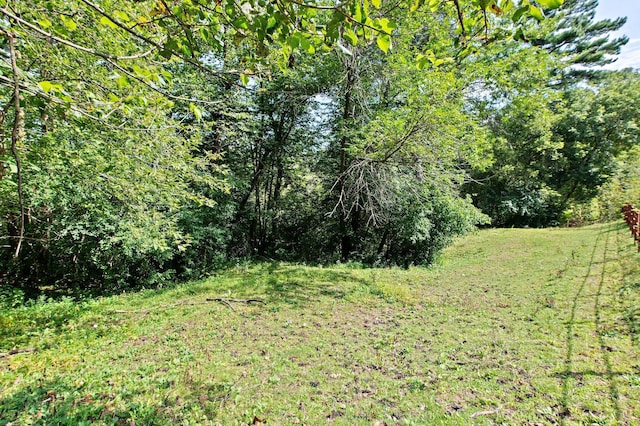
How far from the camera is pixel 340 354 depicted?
13.3ft

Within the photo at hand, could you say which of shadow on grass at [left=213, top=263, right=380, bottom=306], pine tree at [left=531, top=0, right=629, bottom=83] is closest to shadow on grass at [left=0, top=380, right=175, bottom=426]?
shadow on grass at [left=213, top=263, right=380, bottom=306]

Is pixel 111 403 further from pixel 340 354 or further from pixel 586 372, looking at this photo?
pixel 586 372

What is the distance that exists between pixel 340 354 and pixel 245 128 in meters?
6.79

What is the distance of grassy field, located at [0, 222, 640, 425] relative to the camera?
2.79m

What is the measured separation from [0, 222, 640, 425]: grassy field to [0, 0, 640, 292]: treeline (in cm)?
141

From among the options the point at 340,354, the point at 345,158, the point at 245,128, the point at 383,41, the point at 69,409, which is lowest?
the point at 340,354

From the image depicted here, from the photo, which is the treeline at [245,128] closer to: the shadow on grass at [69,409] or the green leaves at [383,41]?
the green leaves at [383,41]

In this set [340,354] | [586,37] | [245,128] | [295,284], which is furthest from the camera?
[586,37]

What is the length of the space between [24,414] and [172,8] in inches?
133

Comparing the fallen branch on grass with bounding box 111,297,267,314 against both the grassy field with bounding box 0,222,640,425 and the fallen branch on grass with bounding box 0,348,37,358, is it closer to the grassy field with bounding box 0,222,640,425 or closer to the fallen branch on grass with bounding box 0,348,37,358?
the grassy field with bounding box 0,222,640,425

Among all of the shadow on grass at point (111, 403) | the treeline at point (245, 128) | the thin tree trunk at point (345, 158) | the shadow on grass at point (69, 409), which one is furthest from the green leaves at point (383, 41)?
the thin tree trunk at point (345, 158)

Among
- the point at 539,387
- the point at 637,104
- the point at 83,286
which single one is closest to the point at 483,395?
the point at 539,387

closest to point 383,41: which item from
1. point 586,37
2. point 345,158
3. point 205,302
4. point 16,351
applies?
point 16,351

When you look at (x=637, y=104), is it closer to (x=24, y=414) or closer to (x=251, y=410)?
(x=251, y=410)
